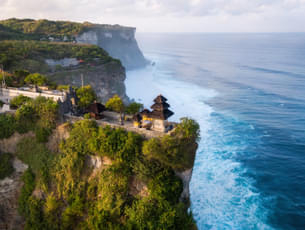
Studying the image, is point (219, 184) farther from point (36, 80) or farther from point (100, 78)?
point (100, 78)

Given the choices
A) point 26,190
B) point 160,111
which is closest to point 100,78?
point 26,190

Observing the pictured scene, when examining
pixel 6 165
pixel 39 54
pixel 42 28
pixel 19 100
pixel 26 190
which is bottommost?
pixel 26 190

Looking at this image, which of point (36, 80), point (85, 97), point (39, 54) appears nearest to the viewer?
point (85, 97)

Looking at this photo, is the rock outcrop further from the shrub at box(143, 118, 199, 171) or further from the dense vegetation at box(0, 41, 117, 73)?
the dense vegetation at box(0, 41, 117, 73)

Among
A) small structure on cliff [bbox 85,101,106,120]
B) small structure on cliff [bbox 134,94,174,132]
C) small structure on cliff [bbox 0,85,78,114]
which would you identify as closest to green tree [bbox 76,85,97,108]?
small structure on cliff [bbox 0,85,78,114]

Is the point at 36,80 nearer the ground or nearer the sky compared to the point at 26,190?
nearer the sky

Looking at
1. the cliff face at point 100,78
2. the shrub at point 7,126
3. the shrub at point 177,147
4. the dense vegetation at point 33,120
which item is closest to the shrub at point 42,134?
the dense vegetation at point 33,120

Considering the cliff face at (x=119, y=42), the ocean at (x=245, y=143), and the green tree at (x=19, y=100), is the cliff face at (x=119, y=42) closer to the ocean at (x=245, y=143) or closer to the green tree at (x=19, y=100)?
the ocean at (x=245, y=143)
